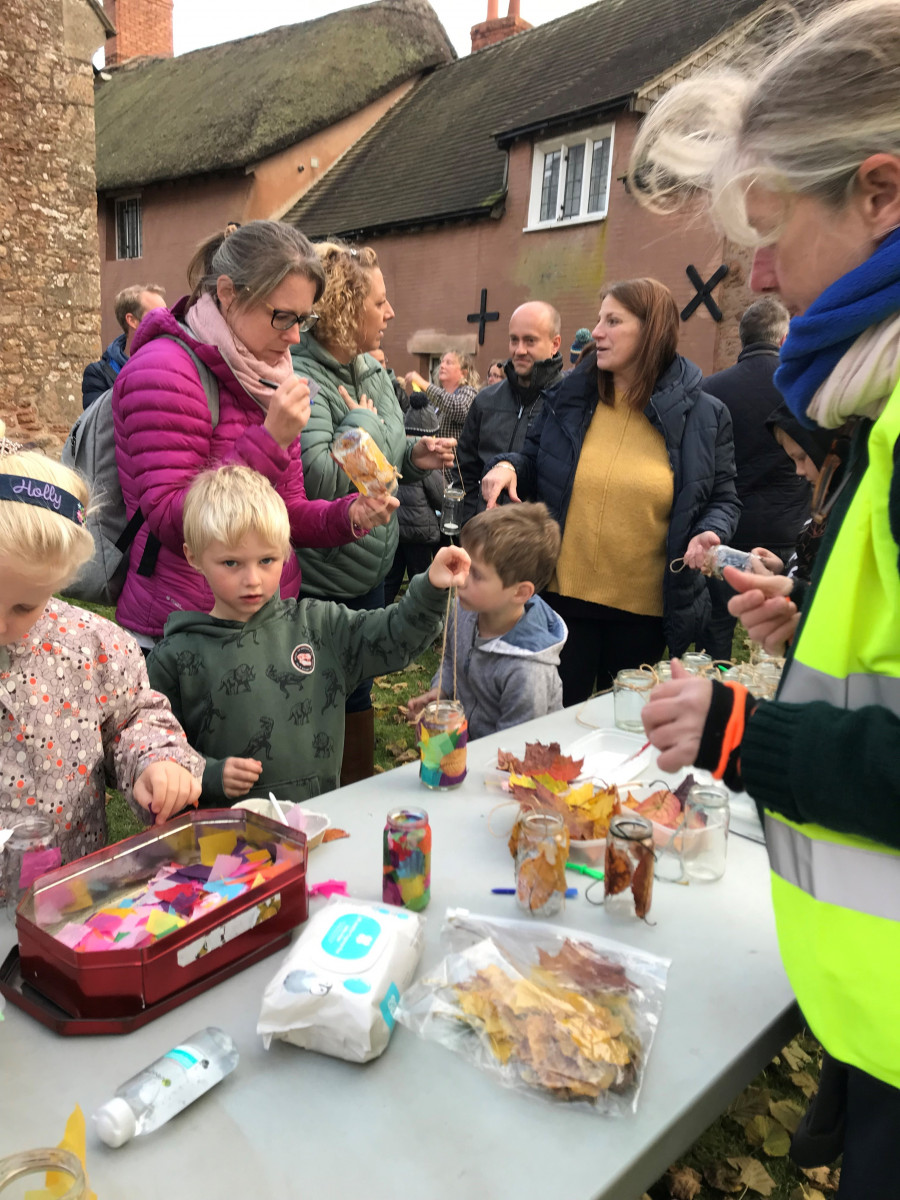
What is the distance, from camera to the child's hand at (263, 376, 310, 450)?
2.17m

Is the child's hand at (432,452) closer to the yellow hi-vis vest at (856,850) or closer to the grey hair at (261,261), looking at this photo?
the grey hair at (261,261)

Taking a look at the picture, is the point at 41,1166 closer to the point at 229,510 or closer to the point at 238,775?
the point at 238,775

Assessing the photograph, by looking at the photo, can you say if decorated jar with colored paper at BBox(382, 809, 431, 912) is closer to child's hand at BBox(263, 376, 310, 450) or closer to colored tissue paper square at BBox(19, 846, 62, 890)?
colored tissue paper square at BBox(19, 846, 62, 890)

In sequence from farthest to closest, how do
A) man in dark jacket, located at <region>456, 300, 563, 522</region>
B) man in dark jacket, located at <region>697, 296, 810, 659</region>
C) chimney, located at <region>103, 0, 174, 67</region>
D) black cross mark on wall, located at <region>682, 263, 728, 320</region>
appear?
chimney, located at <region>103, 0, 174, 67</region> < black cross mark on wall, located at <region>682, 263, 728, 320</region> < man in dark jacket, located at <region>456, 300, 563, 522</region> < man in dark jacket, located at <region>697, 296, 810, 659</region>

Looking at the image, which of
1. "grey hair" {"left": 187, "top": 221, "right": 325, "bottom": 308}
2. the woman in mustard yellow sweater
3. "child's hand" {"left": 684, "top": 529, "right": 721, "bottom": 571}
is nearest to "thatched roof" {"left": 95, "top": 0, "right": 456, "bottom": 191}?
the woman in mustard yellow sweater

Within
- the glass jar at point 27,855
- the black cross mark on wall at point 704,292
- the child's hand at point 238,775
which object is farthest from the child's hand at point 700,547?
the black cross mark on wall at point 704,292

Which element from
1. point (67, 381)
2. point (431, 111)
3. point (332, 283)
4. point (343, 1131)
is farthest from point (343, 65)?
point (343, 1131)

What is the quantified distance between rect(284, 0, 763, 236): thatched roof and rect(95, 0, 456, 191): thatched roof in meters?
0.91

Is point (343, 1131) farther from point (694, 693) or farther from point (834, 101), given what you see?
point (834, 101)

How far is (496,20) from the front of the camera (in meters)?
16.6

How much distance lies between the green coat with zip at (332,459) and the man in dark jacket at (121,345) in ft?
8.30

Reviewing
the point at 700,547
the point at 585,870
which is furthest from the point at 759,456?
the point at 585,870

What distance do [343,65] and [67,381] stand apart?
13.8 meters

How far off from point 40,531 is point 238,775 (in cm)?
69
